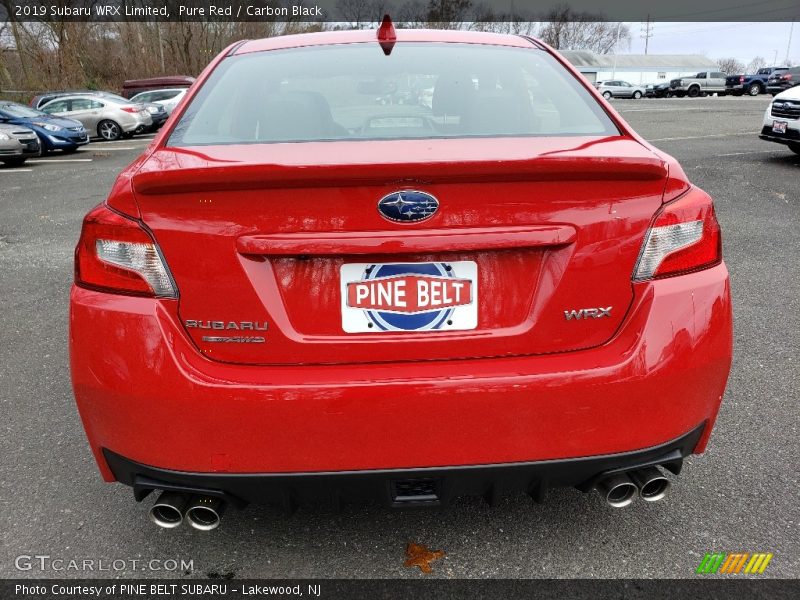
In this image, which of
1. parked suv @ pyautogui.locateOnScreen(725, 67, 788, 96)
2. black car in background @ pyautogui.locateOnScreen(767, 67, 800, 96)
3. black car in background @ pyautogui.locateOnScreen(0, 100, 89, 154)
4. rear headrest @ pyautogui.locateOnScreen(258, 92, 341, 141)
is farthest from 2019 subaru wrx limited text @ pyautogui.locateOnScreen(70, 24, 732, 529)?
parked suv @ pyautogui.locateOnScreen(725, 67, 788, 96)

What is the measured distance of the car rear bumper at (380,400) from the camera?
69.2 inches

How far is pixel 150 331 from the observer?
5.93ft

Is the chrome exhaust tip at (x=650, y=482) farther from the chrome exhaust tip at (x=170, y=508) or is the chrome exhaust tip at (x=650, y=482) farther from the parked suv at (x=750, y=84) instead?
the parked suv at (x=750, y=84)

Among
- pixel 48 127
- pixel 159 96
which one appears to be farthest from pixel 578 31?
pixel 48 127

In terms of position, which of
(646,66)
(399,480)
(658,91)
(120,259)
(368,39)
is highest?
(646,66)

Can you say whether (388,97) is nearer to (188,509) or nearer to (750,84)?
(188,509)

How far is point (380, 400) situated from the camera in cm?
175

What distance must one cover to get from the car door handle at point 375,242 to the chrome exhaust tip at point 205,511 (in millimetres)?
748

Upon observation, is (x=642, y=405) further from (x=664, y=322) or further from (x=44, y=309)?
(x=44, y=309)

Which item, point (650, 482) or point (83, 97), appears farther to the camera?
point (83, 97)

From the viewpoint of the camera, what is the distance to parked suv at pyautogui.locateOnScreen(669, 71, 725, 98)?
51938 mm

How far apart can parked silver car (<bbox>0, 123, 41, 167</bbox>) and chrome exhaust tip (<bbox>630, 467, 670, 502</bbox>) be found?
1626cm

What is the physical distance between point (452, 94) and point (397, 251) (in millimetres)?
1000

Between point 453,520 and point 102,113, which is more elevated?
point 102,113
